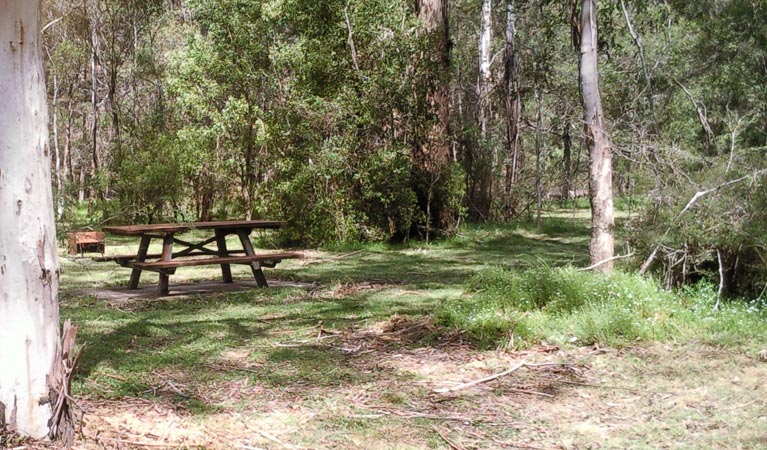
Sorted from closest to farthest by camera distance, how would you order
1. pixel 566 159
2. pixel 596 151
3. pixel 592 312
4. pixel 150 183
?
pixel 592 312, pixel 596 151, pixel 150 183, pixel 566 159

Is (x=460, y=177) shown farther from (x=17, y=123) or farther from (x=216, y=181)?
(x=17, y=123)

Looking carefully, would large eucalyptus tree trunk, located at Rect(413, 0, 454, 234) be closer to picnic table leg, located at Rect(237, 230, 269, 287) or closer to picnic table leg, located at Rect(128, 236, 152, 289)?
picnic table leg, located at Rect(237, 230, 269, 287)

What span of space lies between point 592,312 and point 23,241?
4345 mm

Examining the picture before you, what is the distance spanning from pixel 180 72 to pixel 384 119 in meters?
4.74

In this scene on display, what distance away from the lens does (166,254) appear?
900cm

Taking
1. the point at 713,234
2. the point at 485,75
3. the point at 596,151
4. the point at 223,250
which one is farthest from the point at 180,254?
the point at 485,75

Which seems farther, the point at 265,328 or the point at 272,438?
the point at 265,328

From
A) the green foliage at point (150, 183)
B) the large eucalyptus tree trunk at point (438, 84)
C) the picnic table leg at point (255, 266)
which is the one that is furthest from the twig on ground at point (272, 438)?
the green foliage at point (150, 183)

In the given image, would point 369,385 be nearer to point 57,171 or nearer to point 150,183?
point 150,183

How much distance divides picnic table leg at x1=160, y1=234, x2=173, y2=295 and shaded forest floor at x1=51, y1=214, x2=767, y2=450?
0.58 metres

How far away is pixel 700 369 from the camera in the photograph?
18.1ft

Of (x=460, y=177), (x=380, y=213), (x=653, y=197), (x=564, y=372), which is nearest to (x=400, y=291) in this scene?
(x=653, y=197)

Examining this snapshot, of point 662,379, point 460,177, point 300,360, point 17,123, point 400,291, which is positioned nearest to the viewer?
point 17,123

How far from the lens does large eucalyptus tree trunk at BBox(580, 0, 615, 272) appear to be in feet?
26.1
